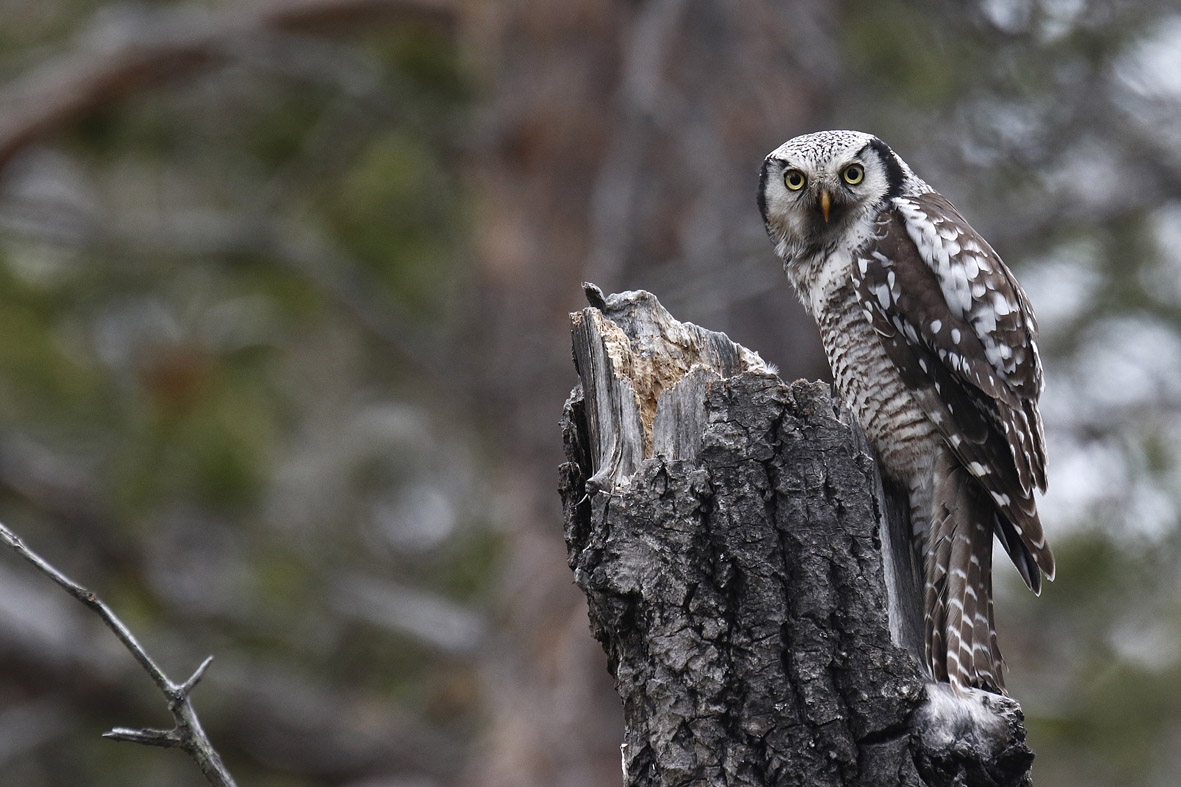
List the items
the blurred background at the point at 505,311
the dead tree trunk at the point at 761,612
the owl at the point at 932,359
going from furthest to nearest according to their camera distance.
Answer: the blurred background at the point at 505,311, the owl at the point at 932,359, the dead tree trunk at the point at 761,612

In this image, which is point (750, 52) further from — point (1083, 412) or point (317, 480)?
point (317, 480)

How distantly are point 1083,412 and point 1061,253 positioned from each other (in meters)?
1.19

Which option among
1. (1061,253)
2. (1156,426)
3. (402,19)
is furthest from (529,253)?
(1156,426)

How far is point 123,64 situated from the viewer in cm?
808

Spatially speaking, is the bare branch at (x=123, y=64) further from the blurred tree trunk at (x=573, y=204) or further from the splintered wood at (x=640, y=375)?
the splintered wood at (x=640, y=375)

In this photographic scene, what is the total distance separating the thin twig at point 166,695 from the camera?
5.94ft

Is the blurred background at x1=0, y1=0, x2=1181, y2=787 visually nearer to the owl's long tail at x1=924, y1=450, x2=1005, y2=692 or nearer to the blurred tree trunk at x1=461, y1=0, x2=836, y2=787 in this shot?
the blurred tree trunk at x1=461, y1=0, x2=836, y2=787

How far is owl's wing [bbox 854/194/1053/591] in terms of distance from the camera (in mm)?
3459

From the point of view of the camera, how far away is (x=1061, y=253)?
7.81 m

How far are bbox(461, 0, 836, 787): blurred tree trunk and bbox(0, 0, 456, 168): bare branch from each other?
1.71 m

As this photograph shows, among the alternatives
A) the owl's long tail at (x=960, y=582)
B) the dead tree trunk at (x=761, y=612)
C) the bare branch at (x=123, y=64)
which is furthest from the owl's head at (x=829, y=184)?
the bare branch at (x=123, y=64)

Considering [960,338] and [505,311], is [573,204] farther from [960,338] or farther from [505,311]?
[960,338]

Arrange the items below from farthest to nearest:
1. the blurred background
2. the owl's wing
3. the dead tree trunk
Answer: the blurred background
the owl's wing
the dead tree trunk

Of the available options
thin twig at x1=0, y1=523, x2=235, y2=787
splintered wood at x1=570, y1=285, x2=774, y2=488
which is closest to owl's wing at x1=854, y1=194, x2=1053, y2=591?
splintered wood at x1=570, y1=285, x2=774, y2=488
